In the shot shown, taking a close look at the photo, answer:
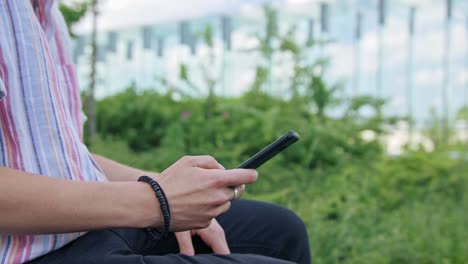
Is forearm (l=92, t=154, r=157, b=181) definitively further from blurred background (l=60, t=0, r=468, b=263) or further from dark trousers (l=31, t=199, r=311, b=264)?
blurred background (l=60, t=0, r=468, b=263)

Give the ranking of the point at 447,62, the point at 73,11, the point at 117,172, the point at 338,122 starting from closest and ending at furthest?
the point at 117,172
the point at 73,11
the point at 338,122
the point at 447,62

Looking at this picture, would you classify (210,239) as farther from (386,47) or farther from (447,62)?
(386,47)

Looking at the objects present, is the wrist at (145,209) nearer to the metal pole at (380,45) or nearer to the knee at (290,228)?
the knee at (290,228)

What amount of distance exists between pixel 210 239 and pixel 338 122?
3.77 m

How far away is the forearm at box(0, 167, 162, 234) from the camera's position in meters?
0.84

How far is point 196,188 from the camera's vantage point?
2.99ft

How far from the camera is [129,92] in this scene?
A: 6398mm

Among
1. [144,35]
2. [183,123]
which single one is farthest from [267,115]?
[144,35]

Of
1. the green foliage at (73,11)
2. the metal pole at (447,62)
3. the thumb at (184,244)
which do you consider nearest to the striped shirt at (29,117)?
the thumb at (184,244)

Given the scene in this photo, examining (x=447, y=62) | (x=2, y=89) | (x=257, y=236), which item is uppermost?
(x=2, y=89)

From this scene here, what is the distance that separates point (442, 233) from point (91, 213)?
8.08ft

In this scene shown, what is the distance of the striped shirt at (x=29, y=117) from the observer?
0.92 meters

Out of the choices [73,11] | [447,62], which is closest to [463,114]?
[447,62]

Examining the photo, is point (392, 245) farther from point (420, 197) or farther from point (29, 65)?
point (29, 65)
